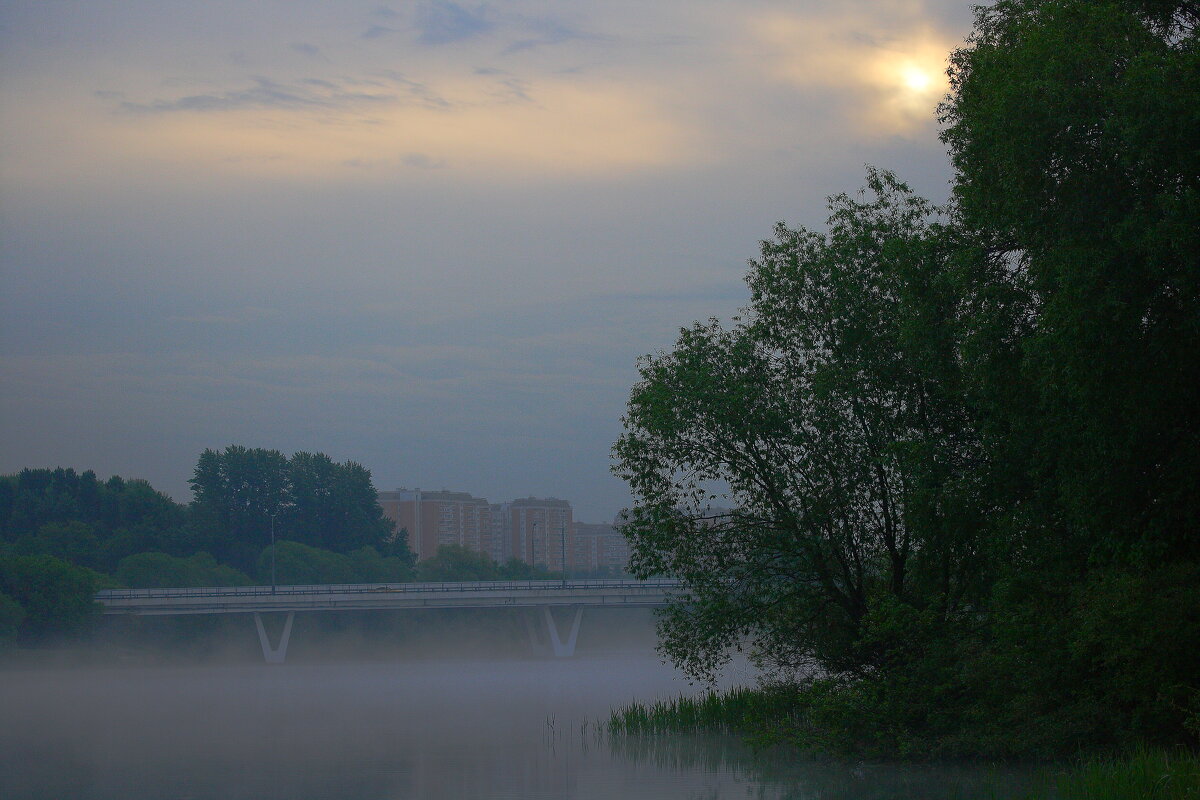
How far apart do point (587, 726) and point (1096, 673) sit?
16.6 m

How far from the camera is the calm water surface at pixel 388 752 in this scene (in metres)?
23.2

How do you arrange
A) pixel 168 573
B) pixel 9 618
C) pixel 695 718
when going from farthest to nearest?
1. pixel 168 573
2. pixel 9 618
3. pixel 695 718

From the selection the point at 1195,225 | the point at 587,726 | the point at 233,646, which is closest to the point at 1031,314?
the point at 1195,225

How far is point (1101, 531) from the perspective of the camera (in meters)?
18.5

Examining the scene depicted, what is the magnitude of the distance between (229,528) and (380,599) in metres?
45.7

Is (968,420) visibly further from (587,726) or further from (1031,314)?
(587,726)

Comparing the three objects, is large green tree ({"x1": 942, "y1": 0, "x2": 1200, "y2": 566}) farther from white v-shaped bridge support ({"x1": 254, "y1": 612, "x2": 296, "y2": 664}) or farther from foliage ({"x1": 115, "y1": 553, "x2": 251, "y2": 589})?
foliage ({"x1": 115, "y1": 553, "x2": 251, "y2": 589})

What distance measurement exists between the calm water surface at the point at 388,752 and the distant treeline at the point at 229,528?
57.2m

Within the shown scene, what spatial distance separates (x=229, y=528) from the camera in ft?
423

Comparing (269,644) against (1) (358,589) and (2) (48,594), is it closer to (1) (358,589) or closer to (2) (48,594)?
(1) (358,589)

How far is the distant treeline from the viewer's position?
11581 centimetres

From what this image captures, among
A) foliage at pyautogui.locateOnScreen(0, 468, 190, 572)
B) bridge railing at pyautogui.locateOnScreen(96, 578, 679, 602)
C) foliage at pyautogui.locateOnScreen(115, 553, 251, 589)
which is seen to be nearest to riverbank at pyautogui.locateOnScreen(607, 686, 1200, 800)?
bridge railing at pyautogui.locateOnScreen(96, 578, 679, 602)

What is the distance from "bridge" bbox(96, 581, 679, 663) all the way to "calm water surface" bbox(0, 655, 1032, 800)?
88.2 feet

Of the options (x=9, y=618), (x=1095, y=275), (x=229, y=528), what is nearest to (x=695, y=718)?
(x=1095, y=275)
